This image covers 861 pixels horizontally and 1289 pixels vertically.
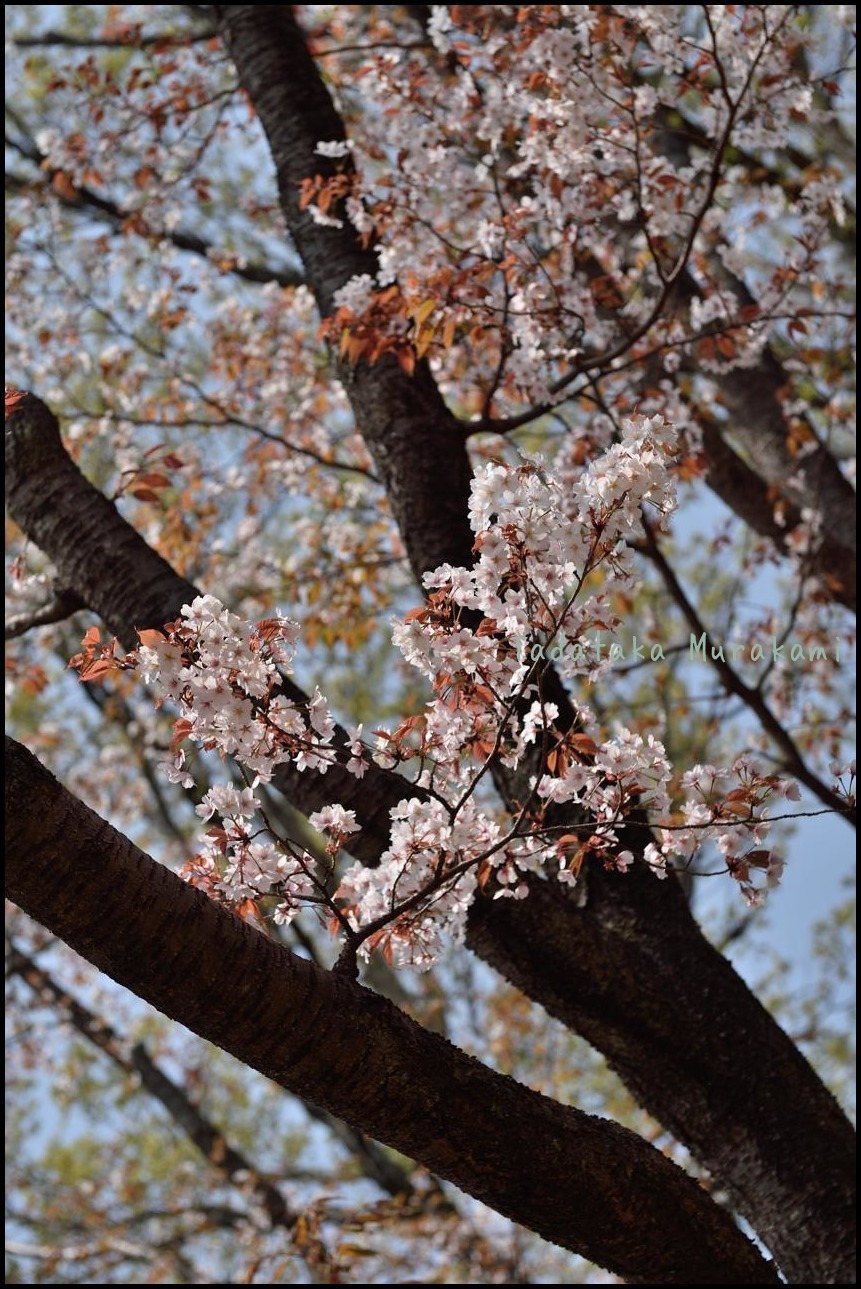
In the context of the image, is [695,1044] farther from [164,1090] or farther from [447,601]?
[164,1090]

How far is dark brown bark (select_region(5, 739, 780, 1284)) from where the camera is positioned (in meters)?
1.85

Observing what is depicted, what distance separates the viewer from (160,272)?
649cm

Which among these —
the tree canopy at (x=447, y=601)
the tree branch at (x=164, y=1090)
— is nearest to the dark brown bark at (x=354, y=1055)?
the tree canopy at (x=447, y=601)

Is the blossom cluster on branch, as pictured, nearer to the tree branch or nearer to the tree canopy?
the tree canopy

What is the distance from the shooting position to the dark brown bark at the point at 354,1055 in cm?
185

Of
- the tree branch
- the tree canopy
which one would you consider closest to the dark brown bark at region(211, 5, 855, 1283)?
the tree canopy

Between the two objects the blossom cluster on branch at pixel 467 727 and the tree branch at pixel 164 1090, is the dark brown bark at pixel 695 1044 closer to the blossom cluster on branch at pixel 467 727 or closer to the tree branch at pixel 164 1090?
the blossom cluster on branch at pixel 467 727

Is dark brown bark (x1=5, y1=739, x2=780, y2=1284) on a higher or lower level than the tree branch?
lower

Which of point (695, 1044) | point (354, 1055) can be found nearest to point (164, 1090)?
point (695, 1044)

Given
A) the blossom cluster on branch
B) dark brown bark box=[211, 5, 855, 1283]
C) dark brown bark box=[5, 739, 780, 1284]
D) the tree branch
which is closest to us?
dark brown bark box=[5, 739, 780, 1284]

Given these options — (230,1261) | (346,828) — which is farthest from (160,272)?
(230,1261)

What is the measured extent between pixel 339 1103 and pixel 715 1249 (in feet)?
3.49

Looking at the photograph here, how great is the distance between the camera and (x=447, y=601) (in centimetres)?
231

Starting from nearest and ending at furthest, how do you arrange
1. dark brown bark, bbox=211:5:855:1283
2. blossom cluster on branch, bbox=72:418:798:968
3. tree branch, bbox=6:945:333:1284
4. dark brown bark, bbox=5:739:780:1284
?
dark brown bark, bbox=5:739:780:1284 < blossom cluster on branch, bbox=72:418:798:968 < dark brown bark, bbox=211:5:855:1283 < tree branch, bbox=6:945:333:1284
